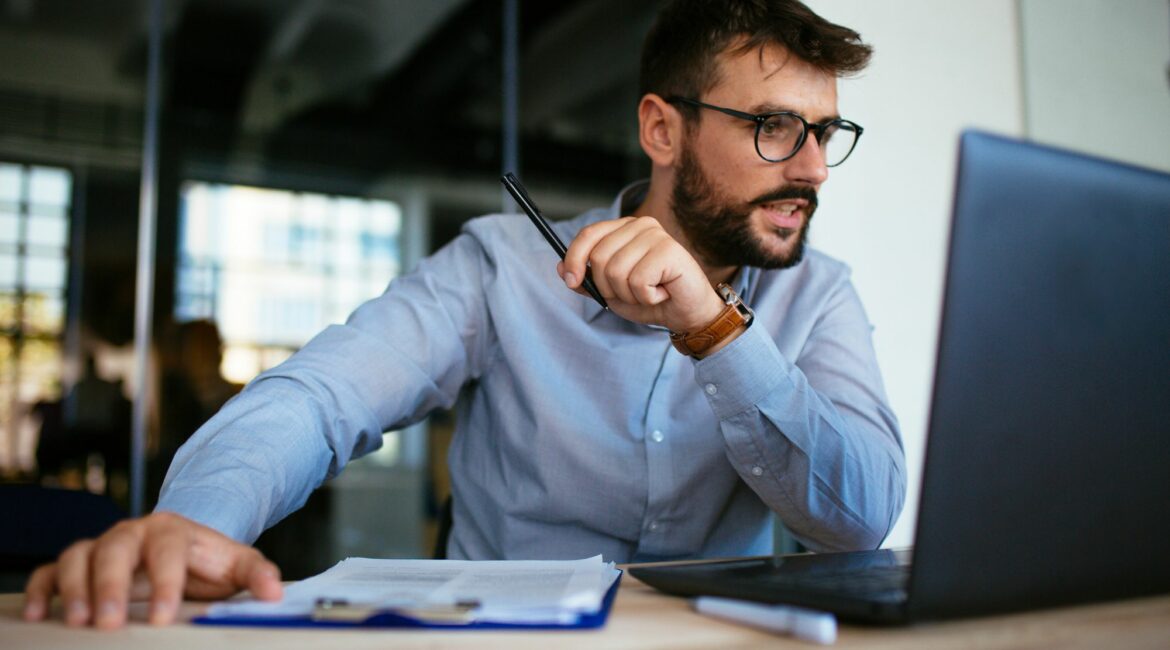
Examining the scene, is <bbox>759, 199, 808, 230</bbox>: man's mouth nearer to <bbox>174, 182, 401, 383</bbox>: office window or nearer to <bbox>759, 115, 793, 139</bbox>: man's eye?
<bbox>759, 115, 793, 139</bbox>: man's eye

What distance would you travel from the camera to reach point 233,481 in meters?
0.90

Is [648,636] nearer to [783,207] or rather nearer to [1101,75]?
[783,207]

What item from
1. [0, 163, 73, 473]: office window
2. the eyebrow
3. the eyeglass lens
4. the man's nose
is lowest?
[0, 163, 73, 473]: office window

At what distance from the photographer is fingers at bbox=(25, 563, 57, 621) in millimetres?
616

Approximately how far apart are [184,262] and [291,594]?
7.37 m

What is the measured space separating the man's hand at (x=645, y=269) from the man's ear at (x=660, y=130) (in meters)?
0.74

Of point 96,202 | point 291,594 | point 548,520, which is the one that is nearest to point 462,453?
point 548,520

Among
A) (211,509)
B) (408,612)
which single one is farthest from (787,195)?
(408,612)

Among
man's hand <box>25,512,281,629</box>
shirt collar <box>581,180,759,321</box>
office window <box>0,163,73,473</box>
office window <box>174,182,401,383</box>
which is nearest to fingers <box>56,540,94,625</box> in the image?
man's hand <box>25,512,281,629</box>

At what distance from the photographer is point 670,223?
1694mm

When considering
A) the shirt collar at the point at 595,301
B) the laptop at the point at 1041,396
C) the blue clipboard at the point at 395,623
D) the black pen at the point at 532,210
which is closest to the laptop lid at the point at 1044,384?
the laptop at the point at 1041,396

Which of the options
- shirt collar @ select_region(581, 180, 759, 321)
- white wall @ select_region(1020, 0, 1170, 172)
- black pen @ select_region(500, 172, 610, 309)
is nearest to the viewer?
black pen @ select_region(500, 172, 610, 309)

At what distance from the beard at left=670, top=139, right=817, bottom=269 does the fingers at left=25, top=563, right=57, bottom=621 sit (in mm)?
1169

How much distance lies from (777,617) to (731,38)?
4.19ft
